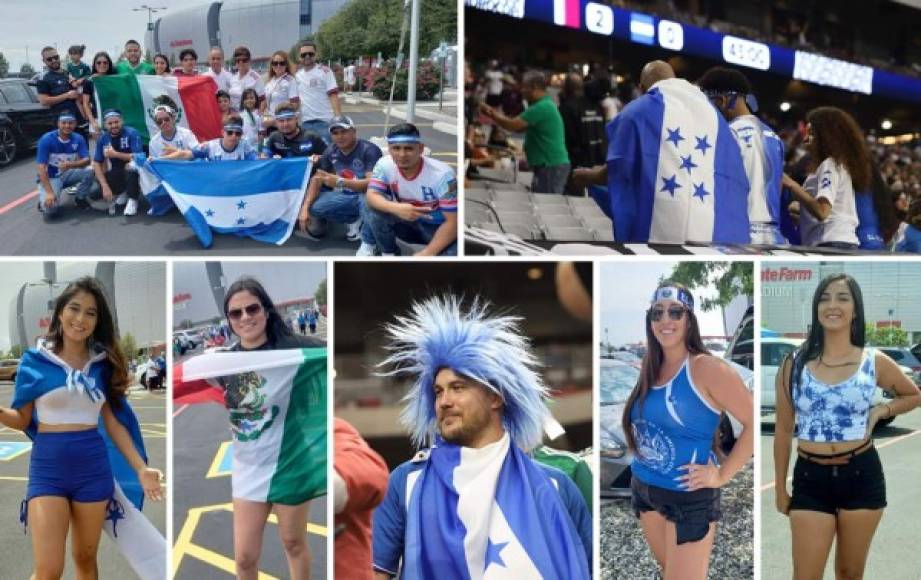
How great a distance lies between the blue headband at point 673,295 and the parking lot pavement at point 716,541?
663 mm

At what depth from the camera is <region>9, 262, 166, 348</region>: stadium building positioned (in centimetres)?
343

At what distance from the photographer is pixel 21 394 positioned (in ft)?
11.0

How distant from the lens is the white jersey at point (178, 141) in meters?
3.68

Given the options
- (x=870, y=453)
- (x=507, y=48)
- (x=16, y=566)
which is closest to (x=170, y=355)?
(x=16, y=566)

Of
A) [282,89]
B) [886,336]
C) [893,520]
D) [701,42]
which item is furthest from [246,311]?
[701,42]

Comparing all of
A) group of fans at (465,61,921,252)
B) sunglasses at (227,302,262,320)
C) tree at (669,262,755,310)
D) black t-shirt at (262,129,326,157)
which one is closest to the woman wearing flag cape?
sunglasses at (227,302,262,320)

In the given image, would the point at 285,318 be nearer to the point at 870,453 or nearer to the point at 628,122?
the point at 628,122

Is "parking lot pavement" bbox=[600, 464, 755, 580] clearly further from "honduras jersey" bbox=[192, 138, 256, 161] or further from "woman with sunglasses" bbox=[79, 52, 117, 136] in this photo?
"woman with sunglasses" bbox=[79, 52, 117, 136]

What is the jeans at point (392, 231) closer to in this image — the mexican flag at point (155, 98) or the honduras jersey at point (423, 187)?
the honduras jersey at point (423, 187)

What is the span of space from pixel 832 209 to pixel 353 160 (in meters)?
2.02

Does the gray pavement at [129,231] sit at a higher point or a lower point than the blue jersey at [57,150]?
lower

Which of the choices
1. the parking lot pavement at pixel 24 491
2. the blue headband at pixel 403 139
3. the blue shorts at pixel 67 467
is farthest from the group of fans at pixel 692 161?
the blue shorts at pixel 67 467

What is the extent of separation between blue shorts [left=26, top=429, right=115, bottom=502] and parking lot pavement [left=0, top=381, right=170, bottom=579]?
0.09m

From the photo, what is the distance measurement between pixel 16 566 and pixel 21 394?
64 centimetres
